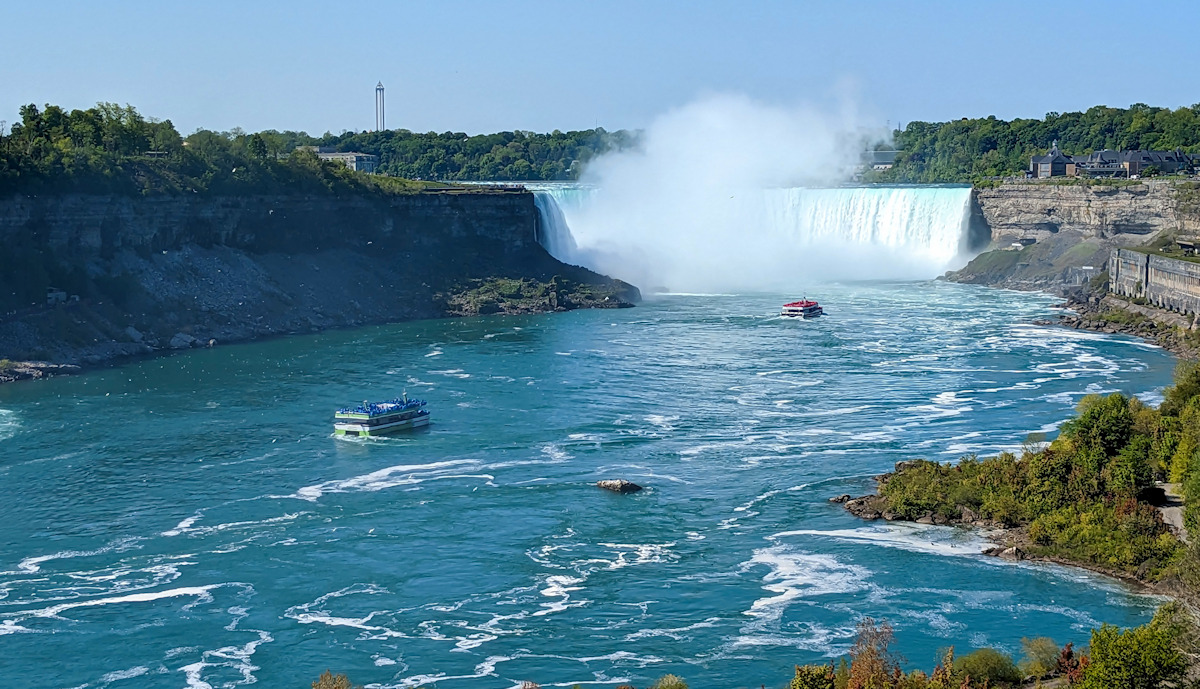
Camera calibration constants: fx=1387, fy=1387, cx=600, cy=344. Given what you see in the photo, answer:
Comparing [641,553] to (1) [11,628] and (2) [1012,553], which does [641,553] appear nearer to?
(2) [1012,553]

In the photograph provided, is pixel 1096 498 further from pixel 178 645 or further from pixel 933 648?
pixel 178 645

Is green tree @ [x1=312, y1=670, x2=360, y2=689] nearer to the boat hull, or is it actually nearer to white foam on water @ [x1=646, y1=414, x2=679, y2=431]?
the boat hull

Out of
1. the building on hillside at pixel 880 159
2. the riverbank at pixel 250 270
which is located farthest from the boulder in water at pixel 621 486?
the building on hillside at pixel 880 159

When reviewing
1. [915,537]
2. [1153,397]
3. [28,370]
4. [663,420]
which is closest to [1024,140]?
[1153,397]

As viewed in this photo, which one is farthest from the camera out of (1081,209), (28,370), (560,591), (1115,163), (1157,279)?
(1115,163)

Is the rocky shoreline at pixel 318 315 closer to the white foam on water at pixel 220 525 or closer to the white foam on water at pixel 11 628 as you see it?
the white foam on water at pixel 220 525

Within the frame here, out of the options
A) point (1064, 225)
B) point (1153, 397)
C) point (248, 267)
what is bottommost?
point (1153, 397)

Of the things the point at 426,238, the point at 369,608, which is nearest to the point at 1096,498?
the point at 369,608
